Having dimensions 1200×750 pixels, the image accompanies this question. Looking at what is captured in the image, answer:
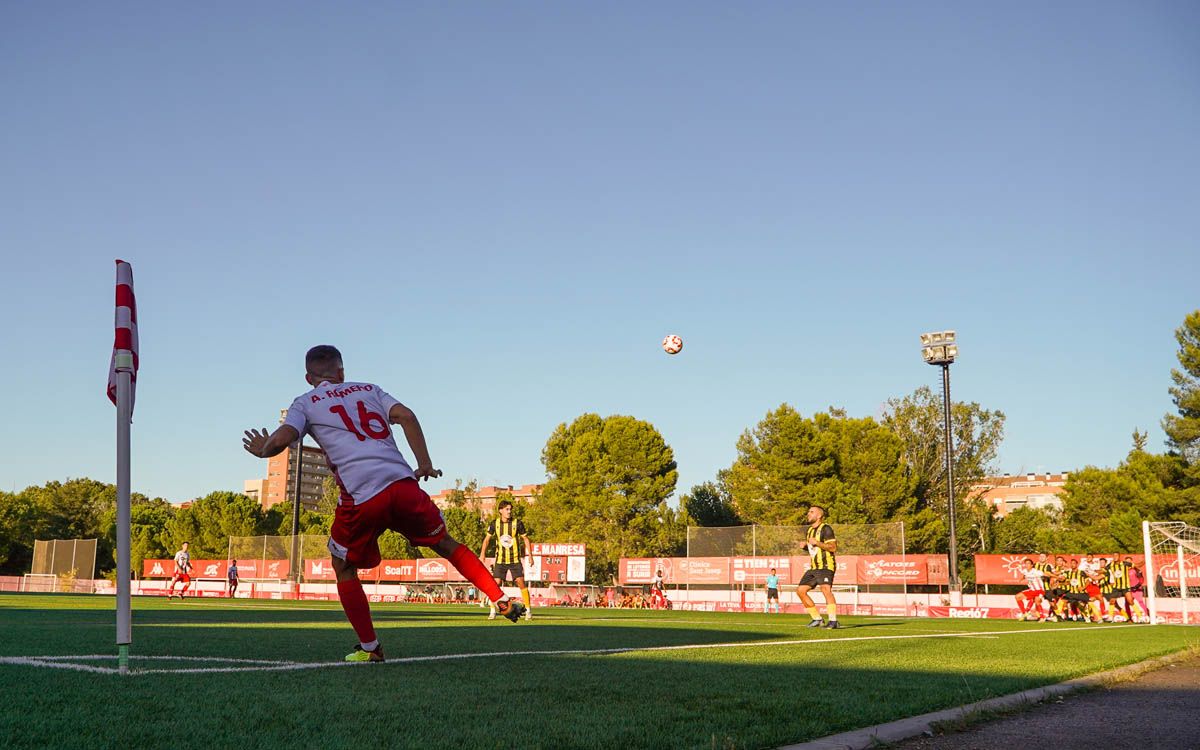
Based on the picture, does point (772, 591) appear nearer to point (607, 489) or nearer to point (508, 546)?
point (508, 546)

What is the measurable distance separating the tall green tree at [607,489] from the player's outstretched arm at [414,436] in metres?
54.3

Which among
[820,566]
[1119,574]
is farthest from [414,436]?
[1119,574]

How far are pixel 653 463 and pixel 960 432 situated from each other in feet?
62.6

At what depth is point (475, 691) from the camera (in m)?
4.64

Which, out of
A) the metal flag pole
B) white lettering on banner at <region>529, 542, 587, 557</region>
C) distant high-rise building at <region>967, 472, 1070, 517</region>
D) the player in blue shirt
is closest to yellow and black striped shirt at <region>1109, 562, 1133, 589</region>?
the player in blue shirt

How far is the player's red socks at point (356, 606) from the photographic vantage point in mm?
5840

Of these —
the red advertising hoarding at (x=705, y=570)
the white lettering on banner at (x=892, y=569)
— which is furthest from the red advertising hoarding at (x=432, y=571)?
the white lettering on banner at (x=892, y=569)

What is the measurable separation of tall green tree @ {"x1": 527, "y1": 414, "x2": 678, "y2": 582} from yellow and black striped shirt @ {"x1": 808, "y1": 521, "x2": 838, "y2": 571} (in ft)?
150

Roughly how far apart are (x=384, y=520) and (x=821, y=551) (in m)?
9.64

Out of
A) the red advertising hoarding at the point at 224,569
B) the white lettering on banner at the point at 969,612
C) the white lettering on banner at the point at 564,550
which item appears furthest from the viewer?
the red advertising hoarding at the point at 224,569

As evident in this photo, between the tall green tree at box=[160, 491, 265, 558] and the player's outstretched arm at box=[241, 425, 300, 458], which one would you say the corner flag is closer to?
the player's outstretched arm at box=[241, 425, 300, 458]

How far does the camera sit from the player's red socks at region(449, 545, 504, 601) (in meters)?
5.68

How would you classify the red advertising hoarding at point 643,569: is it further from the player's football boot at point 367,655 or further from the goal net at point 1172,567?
the player's football boot at point 367,655

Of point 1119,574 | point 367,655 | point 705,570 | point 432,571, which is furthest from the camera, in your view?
point 432,571
